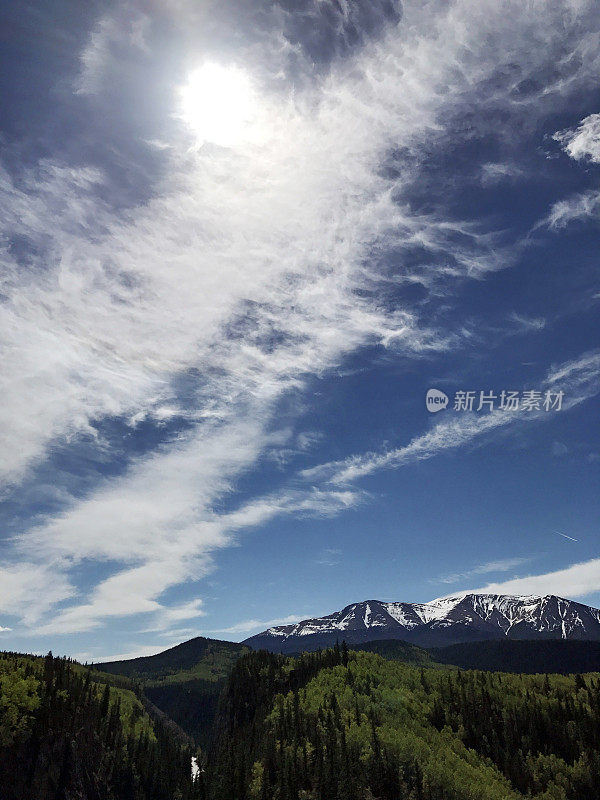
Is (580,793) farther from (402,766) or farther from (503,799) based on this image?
(402,766)

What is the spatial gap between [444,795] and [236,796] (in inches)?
2983

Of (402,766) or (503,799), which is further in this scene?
(402,766)

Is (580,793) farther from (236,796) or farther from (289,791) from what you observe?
(236,796)

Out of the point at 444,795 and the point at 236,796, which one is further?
the point at 236,796

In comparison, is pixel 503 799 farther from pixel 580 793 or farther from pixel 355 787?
pixel 355 787

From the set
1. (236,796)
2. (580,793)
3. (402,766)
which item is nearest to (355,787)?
(402,766)

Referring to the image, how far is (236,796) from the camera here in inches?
7859

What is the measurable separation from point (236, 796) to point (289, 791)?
23231 millimetres

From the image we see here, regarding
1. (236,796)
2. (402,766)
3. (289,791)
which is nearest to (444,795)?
(402,766)

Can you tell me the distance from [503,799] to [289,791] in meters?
73.5

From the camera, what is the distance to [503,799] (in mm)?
182750

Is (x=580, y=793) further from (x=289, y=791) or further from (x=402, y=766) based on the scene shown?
(x=289, y=791)

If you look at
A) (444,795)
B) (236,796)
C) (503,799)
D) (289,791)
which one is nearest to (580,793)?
(503,799)

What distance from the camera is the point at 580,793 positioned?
197 meters
